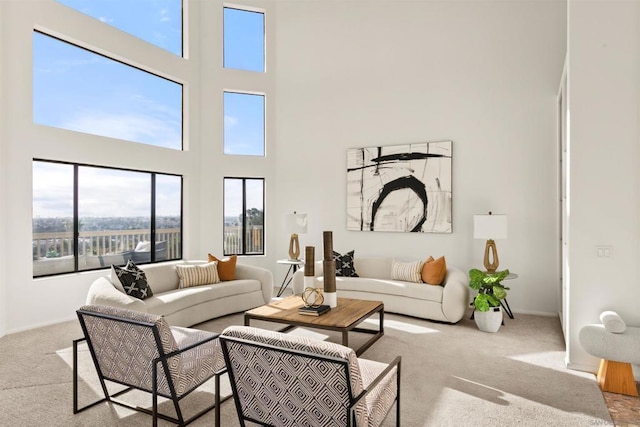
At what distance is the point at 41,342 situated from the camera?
4.38m

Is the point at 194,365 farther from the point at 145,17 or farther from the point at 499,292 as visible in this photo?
the point at 145,17

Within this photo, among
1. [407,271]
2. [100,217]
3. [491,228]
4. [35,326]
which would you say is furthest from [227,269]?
[491,228]

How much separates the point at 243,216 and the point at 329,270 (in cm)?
405

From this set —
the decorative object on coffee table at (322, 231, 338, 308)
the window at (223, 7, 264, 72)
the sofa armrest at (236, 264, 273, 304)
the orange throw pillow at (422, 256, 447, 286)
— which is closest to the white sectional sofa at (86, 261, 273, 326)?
the sofa armrest at (236, 264, 273, 304)

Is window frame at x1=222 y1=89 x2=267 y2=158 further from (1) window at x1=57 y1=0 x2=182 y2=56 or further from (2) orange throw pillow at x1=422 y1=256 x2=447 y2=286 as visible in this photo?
(2) orange throw pillow at x1=422 y1=256 x2=447 y2=286

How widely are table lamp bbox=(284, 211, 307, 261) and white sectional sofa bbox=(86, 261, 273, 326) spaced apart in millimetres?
1025

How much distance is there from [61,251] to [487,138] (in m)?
6.18

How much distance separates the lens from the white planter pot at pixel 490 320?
4762mm

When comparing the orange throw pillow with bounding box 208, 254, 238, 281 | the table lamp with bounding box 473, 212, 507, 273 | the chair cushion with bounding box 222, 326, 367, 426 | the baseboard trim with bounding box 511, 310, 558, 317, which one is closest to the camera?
the chair cushion with bounding box 222, 326, 367, 426

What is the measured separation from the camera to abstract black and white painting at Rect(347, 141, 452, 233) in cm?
624

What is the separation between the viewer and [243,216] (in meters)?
7.79

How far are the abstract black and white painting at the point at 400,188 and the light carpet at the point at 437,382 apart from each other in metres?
1.99

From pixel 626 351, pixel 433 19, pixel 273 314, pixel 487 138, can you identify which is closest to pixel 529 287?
pixel 487 138

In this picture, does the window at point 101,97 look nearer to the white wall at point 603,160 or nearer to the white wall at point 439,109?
the white wall at point 439,109
